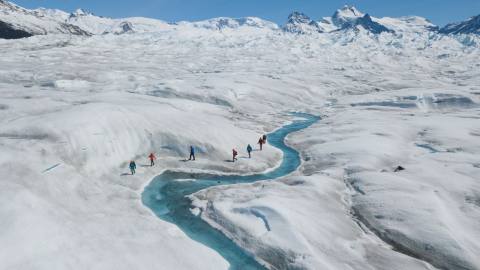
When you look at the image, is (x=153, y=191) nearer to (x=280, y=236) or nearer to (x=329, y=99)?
(x=280, y=236)

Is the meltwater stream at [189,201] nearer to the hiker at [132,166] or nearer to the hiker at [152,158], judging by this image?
the hiker at [152,158]

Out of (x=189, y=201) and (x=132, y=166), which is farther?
(x=132, y=166)

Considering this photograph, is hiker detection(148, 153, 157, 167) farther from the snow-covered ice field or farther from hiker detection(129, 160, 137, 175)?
hiker detection(129, 160, 137, 175)

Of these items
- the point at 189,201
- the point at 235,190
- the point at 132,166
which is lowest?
the point at 189,201

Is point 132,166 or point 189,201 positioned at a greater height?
point 132,166

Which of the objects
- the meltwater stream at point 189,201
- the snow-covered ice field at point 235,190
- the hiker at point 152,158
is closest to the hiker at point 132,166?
the snow-covered ice field at point 235,190

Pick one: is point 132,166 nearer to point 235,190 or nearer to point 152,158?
point 152,158

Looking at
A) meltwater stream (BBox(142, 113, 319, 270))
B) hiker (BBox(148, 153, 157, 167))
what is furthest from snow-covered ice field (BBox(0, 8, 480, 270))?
hiker (BBox(148, 153, 157, 167))

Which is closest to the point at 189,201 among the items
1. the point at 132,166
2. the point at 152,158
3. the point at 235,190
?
the point at 235,190

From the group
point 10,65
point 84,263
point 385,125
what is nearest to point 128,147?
point 84,263
